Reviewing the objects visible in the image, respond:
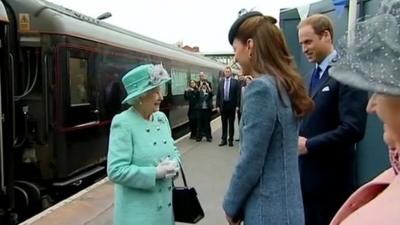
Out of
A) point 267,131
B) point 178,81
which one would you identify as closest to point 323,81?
point 267,131

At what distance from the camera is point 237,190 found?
2369 millimetres

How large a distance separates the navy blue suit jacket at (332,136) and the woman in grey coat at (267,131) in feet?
1.67

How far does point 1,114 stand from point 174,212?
2.90 m

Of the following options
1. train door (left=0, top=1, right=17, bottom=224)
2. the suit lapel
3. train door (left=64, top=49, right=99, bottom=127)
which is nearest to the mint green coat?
the suit lapel

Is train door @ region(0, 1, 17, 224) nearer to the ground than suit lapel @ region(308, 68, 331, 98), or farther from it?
nearer to the ground

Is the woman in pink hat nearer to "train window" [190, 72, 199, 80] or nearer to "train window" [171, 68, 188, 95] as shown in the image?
"train window" [171, 68, 188, 95]

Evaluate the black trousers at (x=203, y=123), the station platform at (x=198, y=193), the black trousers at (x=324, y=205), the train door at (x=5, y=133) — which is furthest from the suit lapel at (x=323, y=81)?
the black trousers at (x=203, y=123)

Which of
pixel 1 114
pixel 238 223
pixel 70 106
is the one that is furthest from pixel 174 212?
pixel 70 106

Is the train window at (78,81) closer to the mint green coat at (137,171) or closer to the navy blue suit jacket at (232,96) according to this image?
the navy blue suit jacket at (232,96)

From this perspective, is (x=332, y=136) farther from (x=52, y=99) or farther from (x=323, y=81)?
(x=52, y=99)

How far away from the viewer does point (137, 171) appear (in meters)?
2.89

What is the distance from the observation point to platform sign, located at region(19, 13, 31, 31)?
7703 millimetres

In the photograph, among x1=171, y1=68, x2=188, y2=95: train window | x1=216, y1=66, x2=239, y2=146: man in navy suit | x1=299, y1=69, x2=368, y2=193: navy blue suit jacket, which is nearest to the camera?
x1=299, y1=69, x2=368, y2=193: navy blue suit jacket

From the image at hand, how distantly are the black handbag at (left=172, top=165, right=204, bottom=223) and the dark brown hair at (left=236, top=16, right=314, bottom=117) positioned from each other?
106cm
